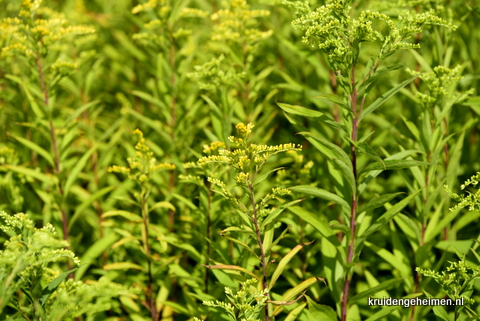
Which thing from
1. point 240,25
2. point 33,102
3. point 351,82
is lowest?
point 33,102

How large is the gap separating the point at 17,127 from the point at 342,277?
2.15 metres

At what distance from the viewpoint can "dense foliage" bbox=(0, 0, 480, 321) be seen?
148 cm

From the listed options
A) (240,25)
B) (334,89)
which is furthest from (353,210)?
(240,25)

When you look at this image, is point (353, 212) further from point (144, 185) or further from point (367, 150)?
point (144, 185)

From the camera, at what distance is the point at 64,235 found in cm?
223

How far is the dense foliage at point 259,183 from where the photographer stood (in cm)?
148

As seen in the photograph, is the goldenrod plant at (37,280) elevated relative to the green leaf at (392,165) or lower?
lower

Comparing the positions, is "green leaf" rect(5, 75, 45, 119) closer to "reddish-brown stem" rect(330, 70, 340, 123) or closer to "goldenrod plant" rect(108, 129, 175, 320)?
"goldenrod plant" rect(108, 129, 175, 320)

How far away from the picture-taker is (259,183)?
184cm

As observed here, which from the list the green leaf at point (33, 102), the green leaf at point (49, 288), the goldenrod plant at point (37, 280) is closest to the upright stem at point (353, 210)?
the goldenrod plant at point (37, 280)

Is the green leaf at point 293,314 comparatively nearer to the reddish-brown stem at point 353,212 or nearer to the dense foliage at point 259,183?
the dense foliage at point 259,183

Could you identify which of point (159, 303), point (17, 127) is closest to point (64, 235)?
point (159, 303)

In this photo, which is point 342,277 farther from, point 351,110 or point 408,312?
point 351,110

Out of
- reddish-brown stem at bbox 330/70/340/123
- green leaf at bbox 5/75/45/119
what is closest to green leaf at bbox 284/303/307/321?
reddish-brown stem at bbox 330/70/340/123
